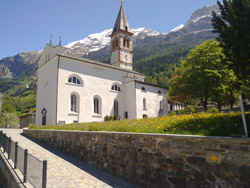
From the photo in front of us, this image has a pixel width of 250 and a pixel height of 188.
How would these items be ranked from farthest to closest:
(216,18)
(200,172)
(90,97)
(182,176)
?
(90,97) < (216,18) < (182,176) < (200,172)

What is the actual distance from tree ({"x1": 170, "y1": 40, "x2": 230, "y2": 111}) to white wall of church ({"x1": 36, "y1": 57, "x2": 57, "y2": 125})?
18952 millimetres

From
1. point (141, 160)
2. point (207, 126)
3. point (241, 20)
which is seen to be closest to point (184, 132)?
point (207, 126)

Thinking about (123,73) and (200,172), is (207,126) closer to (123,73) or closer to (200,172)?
(200,172)

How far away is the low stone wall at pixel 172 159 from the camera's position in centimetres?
450

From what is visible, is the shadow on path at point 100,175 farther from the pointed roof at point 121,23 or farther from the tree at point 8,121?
the tree at point 8,121

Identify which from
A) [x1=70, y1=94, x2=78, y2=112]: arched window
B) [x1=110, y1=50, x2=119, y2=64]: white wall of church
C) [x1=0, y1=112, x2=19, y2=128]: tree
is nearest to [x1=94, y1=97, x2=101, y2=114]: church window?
[x1=70, y1=94, x2=78, y2=112]: arched window

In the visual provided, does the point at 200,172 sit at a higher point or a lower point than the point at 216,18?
lower

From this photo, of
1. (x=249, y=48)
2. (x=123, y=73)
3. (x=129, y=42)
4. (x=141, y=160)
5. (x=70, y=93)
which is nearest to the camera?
(x=249, y=48)

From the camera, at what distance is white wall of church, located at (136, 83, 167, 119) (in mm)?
31172

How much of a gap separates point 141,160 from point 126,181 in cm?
121

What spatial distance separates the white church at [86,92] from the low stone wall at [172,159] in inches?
702

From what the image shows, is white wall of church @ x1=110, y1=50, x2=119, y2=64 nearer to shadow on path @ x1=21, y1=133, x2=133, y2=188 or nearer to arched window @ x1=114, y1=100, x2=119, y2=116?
arched window @ x1=114, y1=100, x2=119, y2=116

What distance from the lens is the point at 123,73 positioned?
33.7 meters

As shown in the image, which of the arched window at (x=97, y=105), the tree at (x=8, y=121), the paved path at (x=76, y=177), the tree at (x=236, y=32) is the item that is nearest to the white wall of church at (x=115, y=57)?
the arched window at (x=97, y=105)
